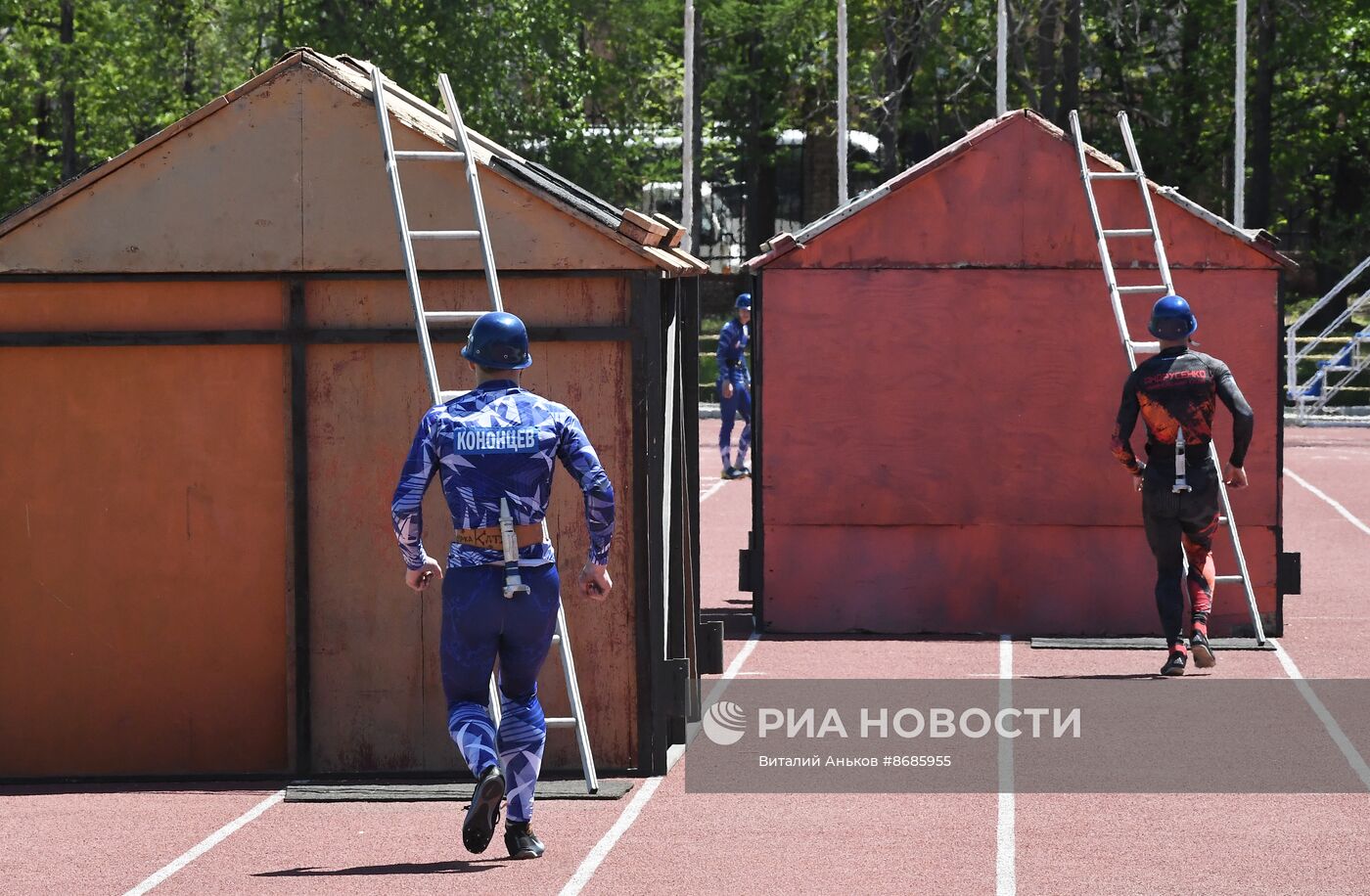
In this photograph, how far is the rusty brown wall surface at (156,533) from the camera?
965 centimetres

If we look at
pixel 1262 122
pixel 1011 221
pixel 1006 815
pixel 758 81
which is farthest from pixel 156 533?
pixel 758 81

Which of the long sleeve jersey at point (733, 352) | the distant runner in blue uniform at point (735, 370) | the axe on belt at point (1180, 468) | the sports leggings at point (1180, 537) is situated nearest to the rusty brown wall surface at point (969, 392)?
the sports leggings at point (1180, 537)

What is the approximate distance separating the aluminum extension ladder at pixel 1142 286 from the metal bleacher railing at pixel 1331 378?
25.1 m

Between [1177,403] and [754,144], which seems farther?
[754,144]

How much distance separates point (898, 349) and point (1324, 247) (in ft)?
126

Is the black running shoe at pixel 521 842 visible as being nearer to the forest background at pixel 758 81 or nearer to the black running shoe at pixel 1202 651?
the black running shoe at pixel 1202 651

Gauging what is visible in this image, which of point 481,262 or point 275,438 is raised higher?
point 481,262

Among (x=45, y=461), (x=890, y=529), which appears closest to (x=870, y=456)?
(x=890, y=529)

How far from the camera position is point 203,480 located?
31.7 feet

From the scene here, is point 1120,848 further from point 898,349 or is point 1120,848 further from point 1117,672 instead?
point 898,349

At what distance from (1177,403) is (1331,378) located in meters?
30.9

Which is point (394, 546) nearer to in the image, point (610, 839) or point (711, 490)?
point (610, 839)

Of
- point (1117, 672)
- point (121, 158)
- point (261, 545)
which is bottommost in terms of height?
point (1117, 672)

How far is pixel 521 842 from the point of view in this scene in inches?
302
